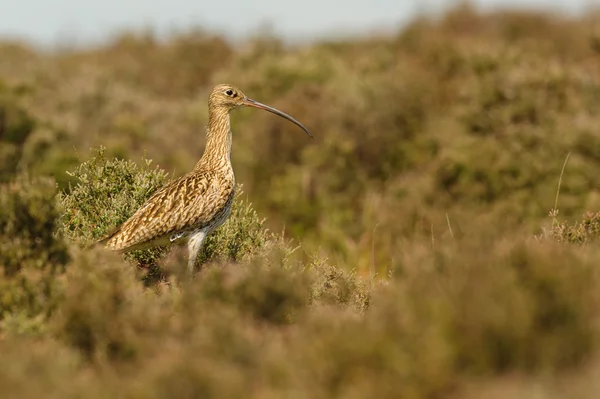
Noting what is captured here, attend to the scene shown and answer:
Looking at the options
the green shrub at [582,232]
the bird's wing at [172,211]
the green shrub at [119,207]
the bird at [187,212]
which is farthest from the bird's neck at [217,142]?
the green shrub at [582,232]

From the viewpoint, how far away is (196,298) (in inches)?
215

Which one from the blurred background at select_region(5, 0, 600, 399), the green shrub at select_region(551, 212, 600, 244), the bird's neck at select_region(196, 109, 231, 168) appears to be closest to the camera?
the blurred background at select_region(5, 0, 600, 399)

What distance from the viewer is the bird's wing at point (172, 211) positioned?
764cm

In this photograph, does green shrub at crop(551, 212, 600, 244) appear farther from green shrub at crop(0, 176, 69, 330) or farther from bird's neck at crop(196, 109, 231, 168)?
→ green shrub at crop(0, 176, 69, 330)

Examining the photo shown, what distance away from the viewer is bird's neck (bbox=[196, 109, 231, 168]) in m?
8.47

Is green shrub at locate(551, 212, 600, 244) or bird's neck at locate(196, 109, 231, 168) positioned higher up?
bird's neck at locate(196, 109, 231, 168)

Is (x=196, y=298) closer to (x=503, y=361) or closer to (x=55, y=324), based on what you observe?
(x=55, y=324)

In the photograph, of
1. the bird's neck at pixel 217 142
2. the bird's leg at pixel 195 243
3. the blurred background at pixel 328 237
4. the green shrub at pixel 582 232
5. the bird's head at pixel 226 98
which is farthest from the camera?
the bird's head at pixel 226 98

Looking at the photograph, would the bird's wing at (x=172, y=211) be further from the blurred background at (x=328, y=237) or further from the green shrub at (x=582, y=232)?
the green shrub at (x=582, y=232)

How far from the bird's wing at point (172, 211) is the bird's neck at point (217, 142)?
0.29m

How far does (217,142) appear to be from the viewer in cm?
861

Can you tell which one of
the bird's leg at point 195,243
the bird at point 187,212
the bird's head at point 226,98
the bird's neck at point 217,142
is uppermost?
the bird's head at point 226,98

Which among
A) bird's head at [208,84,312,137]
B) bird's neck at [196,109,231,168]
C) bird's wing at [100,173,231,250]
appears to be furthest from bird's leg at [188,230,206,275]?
bird's head at [208,84,312,137]

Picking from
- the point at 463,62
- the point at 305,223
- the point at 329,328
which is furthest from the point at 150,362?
the point at 463,62
